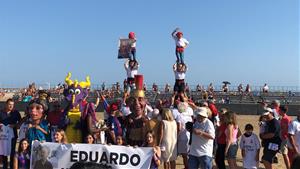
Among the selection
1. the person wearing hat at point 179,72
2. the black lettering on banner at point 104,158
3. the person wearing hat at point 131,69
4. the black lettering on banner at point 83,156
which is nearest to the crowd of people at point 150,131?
the black lettering on banner at point 83,156

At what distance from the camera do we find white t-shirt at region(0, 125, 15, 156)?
775 centimetres

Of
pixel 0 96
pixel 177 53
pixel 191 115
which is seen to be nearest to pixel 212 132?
pixel 191 115

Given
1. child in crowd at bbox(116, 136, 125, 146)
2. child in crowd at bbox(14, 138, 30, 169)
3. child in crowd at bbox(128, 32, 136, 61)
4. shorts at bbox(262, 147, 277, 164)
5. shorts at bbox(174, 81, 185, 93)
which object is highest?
child in crowd at bbox(128, 32, 136, 61)

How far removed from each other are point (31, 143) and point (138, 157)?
1.91 meters

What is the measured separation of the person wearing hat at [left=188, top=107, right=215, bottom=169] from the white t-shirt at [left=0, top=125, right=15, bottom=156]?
3.84 metres

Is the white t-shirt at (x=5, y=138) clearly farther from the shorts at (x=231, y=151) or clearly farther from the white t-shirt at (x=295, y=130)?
the white t-shirt at (x=295, y=130)

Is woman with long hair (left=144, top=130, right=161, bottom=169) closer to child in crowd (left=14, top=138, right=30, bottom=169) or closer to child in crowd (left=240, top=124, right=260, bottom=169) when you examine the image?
child in crowd (left=14, top=138, right=30, bottom=169)

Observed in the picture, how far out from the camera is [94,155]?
18.5ft

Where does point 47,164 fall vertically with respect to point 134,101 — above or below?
below

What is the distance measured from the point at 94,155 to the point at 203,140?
1.99m

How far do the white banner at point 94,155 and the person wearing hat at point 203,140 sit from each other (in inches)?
47.2

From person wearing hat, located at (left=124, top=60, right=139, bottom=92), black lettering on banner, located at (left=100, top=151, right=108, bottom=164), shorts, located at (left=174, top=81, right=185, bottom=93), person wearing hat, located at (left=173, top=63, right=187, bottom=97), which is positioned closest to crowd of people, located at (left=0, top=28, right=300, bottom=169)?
black lettering on banner, located at (left=100, top=151, right=108, bottom=164)

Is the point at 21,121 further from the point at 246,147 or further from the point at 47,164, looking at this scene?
the point at 246,147

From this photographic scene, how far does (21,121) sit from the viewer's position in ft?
25.3
